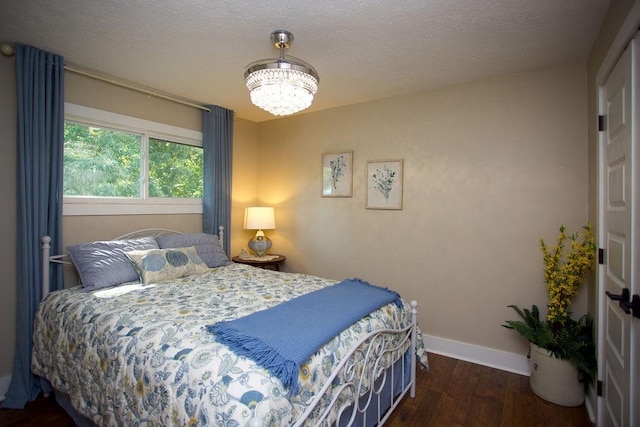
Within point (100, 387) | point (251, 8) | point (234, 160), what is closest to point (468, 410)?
point (100, 387)

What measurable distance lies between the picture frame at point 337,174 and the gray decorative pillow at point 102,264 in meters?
2.08

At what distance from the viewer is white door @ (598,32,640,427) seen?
4.74ft

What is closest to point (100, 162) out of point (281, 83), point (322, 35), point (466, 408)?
point (281, 83)

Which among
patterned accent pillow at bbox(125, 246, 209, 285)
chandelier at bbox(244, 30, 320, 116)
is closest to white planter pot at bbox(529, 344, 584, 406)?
chandelier at bbox(244, 30, 320, 116)

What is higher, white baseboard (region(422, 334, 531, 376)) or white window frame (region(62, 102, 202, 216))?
white window frame (region(62, 102, 202, 216))

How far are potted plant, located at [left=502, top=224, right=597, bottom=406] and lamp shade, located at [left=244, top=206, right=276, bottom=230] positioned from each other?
263cm

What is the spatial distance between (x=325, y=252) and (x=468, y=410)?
2045mm

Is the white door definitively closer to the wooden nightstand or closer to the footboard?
the footboard

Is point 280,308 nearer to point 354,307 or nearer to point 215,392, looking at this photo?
point 354,307

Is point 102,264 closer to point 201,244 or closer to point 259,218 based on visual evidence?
point 201,244

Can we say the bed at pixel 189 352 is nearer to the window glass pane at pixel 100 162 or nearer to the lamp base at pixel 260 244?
the window glass pane at pixel 100 162

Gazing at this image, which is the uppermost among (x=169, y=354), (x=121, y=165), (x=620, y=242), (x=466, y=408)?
(x=121, y=165)

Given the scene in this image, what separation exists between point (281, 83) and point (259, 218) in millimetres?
2246

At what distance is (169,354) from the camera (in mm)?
1442
